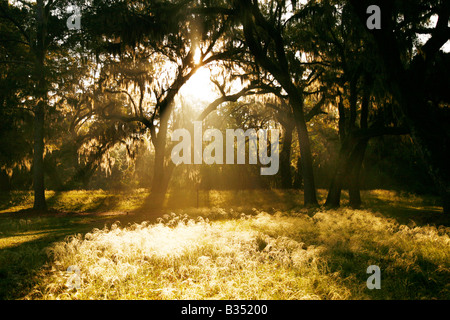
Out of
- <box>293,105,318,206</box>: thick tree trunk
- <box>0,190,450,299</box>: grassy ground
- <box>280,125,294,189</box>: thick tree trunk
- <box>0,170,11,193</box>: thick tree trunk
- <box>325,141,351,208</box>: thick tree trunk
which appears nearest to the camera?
<box>0,190,450,299</box>: grassy ground

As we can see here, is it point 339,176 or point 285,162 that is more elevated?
point 285,162

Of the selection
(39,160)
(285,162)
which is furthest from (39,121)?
(285,162)

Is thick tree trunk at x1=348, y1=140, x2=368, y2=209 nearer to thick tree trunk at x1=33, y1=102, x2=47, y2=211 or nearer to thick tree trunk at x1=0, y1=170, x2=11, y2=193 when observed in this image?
thick tree trunk at x1=33, y1=102, x2=47, y2=211

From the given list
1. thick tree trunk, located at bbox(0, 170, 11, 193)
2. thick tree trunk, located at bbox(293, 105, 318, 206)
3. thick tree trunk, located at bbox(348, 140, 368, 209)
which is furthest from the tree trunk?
thick tree trunk, located at bbox(348, 140, 368, 209)

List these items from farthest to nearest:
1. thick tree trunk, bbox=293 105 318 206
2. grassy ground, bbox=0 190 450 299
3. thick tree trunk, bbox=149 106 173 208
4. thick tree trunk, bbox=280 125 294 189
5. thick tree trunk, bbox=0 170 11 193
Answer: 1. thick tree trunk, bbox=0 170 11 193
2. thick tree trunk, bbox=280 125 294 189
3. thick tree trunk, bbox=149 106 173 208
4. thick tree trunk, bbox=293 105 318 206
5. grassy ground, bbox=0 190 450 299

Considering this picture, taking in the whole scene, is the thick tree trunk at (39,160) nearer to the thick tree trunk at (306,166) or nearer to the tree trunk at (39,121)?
the tree trunk at (39,121)

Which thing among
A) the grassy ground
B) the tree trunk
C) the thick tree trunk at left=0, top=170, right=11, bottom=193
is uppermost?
the tree trunk

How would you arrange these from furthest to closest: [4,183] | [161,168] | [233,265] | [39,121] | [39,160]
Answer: [4,183], [161,168], [39,160], [39,121], [233,265]

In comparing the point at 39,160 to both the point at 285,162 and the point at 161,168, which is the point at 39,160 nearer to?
the point at 161,168

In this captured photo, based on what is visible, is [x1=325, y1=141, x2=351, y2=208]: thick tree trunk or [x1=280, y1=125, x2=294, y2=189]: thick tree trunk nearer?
[x1=325, y1=141, x2=351, y2=208]: thick tree trunk

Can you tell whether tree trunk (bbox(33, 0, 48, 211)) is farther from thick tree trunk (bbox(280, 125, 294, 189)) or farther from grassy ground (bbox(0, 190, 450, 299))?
thick tree trunk (bbox(280, 125, 294, 189))

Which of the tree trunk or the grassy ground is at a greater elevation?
the tree trunk

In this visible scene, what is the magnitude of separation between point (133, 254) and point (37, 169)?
47.5 ft

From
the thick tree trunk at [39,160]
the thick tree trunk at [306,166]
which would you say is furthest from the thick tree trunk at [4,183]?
the thick tree trunk at [306,166]
